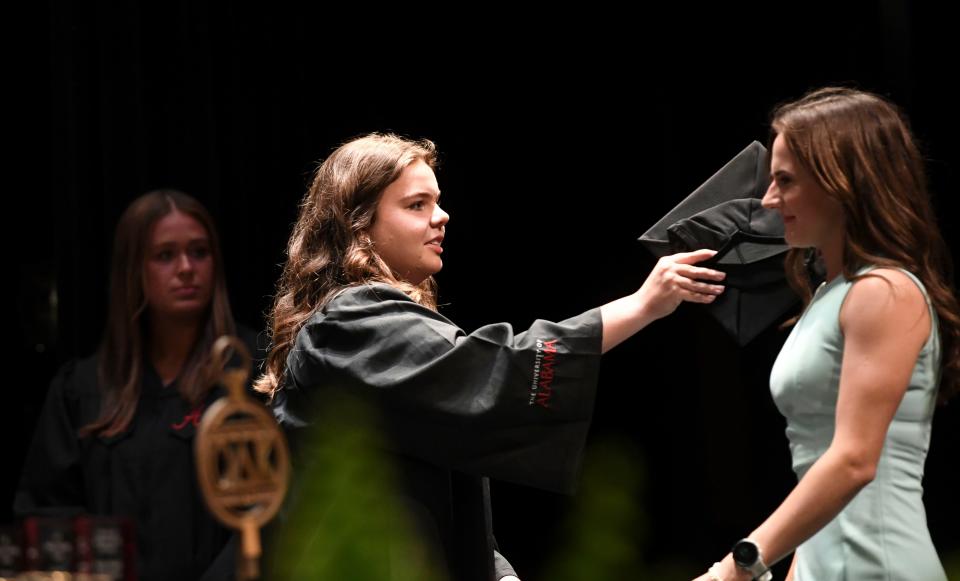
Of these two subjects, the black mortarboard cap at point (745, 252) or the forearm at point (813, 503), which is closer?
the forearm at point (813, 503)

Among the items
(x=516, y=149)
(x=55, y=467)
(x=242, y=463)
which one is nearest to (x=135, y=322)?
(x=55, y=467)

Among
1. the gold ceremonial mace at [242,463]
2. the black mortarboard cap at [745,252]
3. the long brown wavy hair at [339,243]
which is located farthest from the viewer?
the long brown wavy hair at [339,243]

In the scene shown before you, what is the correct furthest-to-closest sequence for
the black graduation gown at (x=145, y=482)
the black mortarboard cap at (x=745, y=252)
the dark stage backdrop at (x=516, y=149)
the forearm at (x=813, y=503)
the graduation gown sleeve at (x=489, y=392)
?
the dark stage backdrop at (x=516, y=149), the black graduation gown at (x=145, y=482), the black mortarboard cap at (x=745, y=252), the graduation gown sleeve at (x=489, y=392), the forearm at (x=813, y=503)

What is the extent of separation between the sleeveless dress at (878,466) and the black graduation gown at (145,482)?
1254 millimetres

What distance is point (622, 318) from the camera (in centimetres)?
199

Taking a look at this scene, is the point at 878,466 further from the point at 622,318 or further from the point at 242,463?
the point at 242,463

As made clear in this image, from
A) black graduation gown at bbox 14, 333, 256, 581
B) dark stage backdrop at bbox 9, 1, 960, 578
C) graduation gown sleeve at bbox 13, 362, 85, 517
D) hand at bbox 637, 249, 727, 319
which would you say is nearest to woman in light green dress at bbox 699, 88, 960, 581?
hand at bbox 637, 249, 727, 319

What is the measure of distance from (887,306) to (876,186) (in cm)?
16

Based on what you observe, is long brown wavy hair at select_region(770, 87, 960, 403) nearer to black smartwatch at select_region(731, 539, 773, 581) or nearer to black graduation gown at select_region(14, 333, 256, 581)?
black smartwatch at select_region(731, 539, 773, 581)

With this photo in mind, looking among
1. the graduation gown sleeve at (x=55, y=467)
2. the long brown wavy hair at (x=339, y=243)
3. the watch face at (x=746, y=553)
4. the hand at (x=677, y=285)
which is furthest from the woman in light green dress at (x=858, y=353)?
the graduation gown sleeve at (x=55, y=467)

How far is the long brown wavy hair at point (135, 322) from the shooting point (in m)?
2.61

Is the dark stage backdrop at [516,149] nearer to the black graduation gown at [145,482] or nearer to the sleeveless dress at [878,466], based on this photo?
the black graduation gown at [145,482]

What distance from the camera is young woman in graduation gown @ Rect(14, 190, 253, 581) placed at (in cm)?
257

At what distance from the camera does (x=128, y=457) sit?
2.58 metres
